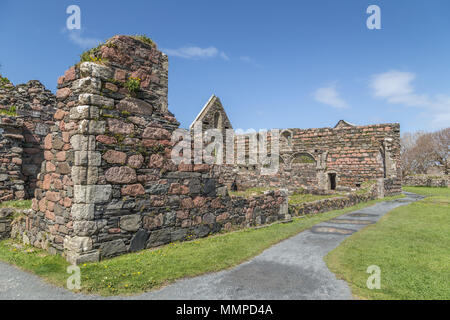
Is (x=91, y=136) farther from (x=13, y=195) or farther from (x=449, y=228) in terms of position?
(x=449, y=228)

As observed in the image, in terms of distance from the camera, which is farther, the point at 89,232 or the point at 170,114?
the point at 170,114

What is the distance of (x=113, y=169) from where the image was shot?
6.69m

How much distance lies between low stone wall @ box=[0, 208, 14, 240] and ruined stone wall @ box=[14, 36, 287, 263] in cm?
38

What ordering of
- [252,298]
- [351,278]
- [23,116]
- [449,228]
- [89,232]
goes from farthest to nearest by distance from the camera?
[23,116] → [449,228] → [89,232] → [351,278] → [252,298]

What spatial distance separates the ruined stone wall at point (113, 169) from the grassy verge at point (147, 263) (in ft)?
1.09

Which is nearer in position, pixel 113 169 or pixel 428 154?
pixel 113 169

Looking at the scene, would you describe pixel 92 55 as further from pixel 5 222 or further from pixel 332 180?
pixel 332 180

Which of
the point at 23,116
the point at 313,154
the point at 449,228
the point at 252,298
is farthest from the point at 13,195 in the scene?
the point at 313,154

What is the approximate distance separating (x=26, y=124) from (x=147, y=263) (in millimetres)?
8581

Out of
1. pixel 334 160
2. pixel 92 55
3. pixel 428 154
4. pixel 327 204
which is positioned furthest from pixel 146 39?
pixel 428 154
